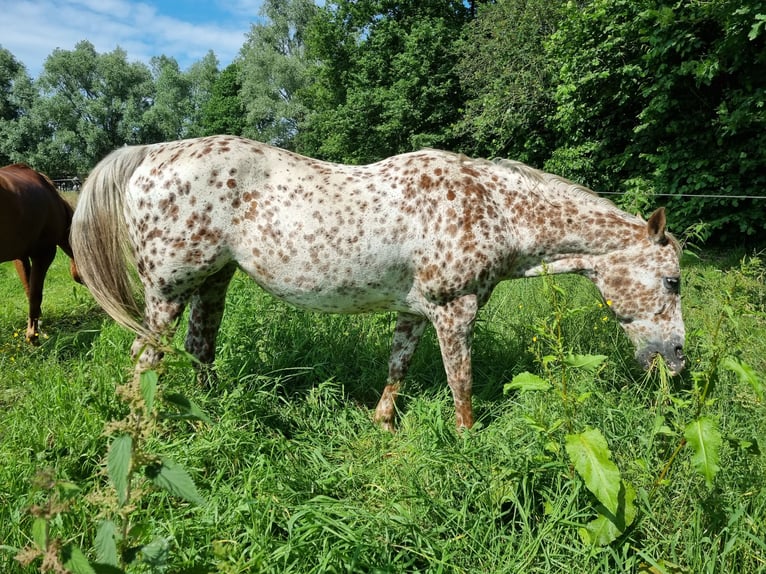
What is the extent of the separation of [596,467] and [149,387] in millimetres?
1503

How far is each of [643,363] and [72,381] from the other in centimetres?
399

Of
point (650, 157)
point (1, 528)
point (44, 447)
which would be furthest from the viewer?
point (650, 157)

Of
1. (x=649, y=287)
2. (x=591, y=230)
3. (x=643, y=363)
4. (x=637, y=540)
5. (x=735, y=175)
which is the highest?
(x=735, y=175)

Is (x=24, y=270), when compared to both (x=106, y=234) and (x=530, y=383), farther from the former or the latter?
(x=530, y=383)

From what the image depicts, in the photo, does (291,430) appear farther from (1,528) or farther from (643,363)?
(643,363)

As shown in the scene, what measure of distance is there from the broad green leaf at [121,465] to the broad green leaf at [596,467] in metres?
1.44

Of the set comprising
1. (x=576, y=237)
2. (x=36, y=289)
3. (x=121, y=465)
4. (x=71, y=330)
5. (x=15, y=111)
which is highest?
(x=15, y=111)

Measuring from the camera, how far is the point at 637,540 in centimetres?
196

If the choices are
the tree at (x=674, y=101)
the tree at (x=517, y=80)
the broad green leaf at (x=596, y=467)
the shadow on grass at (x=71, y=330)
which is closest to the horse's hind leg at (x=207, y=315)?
the shadow on grass at (x=71, y=330)

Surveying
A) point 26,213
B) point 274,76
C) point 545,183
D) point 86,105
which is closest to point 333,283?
point 545,183

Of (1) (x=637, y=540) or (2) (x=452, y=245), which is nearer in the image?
(1) (x=637, y=540)

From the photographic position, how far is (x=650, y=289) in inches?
115

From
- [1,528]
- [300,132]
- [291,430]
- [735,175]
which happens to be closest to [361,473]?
[291,430]

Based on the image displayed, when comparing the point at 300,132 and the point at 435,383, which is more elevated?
the point at 300,132
